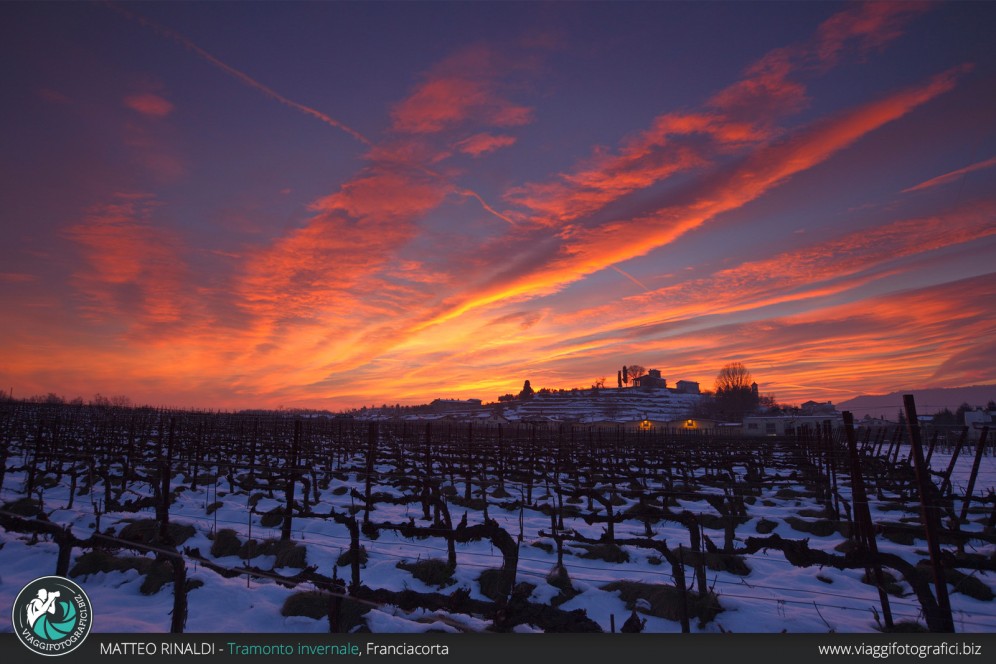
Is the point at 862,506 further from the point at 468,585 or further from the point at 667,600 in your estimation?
the point at 468,585

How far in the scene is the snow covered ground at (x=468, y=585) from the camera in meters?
8.34

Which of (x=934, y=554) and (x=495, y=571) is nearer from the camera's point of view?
(x=934, y=554)

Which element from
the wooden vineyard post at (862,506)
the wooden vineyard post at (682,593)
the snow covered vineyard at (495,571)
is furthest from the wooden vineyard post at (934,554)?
the wooden vineyard post at (682,593)

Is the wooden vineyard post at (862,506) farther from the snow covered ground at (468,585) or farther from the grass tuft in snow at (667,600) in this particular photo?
the grass tuft in snow at (667,600)

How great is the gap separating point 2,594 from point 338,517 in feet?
18.9

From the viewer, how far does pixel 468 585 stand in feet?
35.0

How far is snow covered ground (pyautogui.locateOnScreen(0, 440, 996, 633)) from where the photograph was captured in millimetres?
8344

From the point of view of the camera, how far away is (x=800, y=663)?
6.11m

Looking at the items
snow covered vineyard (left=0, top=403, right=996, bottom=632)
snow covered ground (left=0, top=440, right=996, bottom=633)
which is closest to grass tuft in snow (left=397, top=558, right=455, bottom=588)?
snow covered vineyard (left=0, top=403, right=996, bottom=632)
